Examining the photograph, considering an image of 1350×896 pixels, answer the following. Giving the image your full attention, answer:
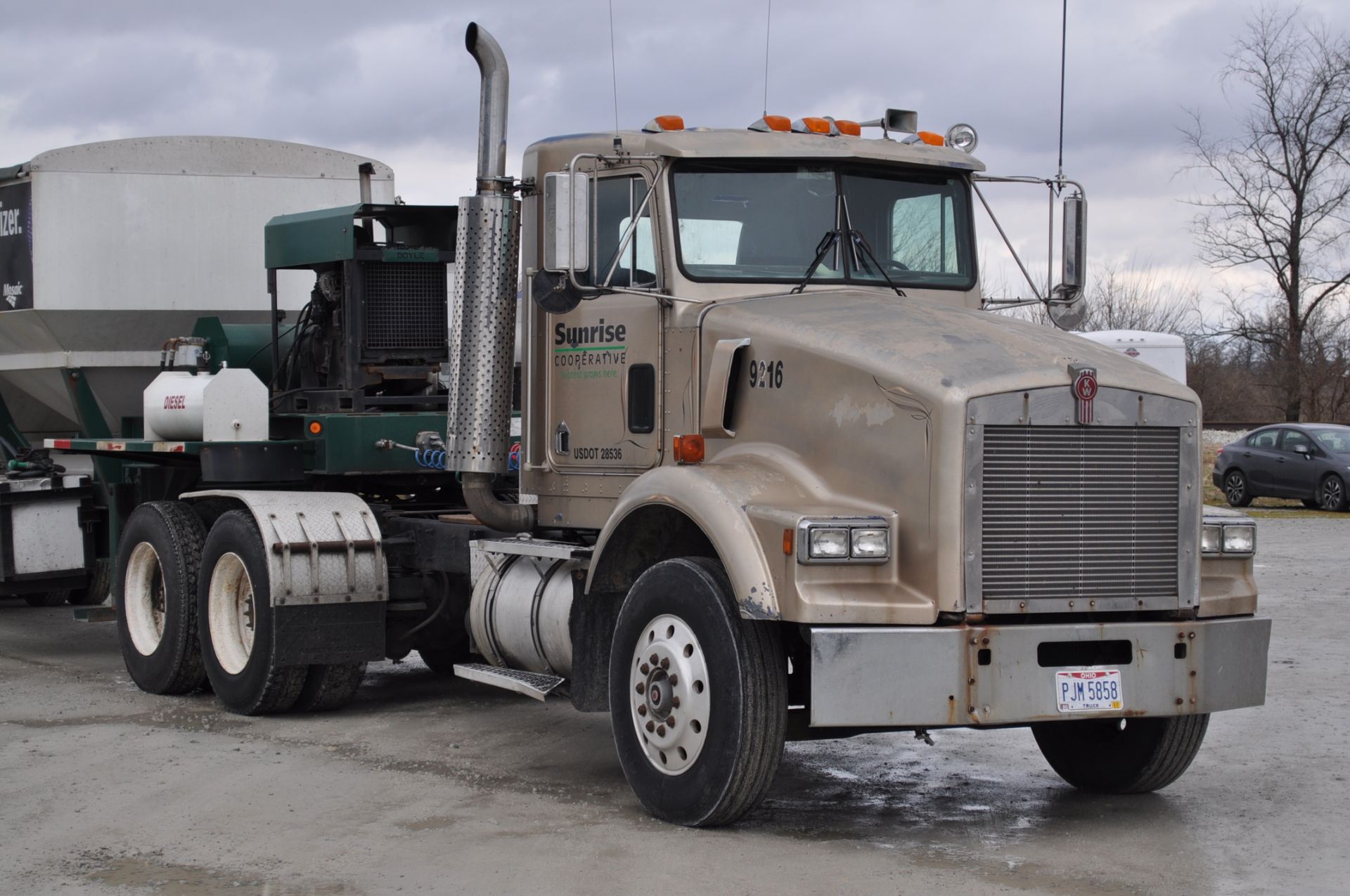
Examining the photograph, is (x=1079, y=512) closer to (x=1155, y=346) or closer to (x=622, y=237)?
(x=622, y=237)

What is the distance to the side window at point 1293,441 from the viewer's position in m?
27.6

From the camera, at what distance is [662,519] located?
24.4ft

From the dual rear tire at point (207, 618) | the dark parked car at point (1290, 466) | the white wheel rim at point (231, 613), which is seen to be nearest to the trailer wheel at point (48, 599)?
the dual rear tire at point (207, 618)

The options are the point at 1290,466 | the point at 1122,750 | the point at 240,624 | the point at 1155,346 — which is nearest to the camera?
the point at 1122,750

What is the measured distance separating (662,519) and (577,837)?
147 cm

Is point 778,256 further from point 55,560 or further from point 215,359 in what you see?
point 55,560

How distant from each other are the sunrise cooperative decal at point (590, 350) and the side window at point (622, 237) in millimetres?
292

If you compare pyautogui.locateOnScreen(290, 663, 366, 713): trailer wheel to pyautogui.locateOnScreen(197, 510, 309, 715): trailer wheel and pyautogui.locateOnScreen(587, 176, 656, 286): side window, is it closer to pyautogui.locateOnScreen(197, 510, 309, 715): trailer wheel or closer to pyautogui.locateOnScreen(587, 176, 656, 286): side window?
pyautogui.locateOnScreen(197, 510, 309, 715): trailer wheel

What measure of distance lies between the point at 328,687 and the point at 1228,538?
16.7ft

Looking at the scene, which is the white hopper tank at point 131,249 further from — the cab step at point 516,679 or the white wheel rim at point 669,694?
the white wheel rim at point 669,694

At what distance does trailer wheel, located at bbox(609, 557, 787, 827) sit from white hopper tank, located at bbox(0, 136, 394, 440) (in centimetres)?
556

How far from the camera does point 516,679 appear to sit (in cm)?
830

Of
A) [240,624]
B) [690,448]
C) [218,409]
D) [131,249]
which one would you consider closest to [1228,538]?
[690,448]

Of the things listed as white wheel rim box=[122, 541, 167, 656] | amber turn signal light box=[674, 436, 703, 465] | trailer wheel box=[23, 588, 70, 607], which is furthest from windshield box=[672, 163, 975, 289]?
trailer wheel box=[23, 588, 70, 607]
